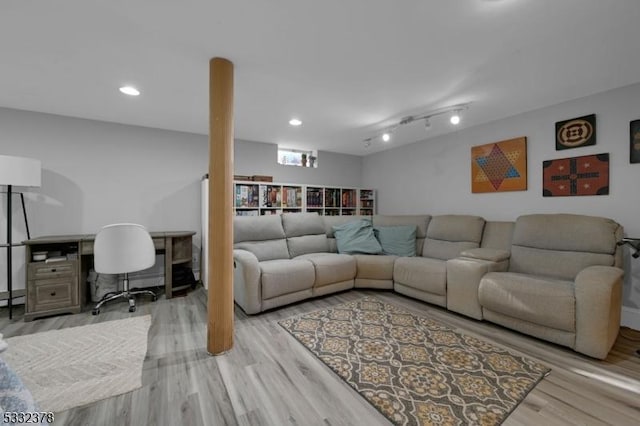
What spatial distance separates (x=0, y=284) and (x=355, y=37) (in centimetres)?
432

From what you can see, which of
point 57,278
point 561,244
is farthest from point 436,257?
point 57,278

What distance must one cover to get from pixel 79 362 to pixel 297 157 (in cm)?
380

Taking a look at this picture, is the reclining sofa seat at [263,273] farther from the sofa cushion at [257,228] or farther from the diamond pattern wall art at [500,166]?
the diamond pattern wall art at [500,166]

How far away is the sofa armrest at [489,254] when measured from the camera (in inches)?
103

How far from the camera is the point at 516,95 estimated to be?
256cm

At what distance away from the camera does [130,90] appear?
2.41 metres

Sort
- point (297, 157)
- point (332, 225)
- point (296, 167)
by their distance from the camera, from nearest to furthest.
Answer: point (332, 225) → point (296, 167) → point (297, 157)

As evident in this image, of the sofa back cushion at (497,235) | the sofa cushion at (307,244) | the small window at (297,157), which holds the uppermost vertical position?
the small window at (297,157)

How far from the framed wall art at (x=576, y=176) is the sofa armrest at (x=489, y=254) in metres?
0.84

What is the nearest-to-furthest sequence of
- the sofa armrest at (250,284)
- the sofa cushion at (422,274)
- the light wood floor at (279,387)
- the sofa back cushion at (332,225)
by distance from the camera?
the light wood floor at (279,387) → the sofa armrest at (250,284) → the sofa cushion at (422,274) → the sofa back cushion at (332,225)

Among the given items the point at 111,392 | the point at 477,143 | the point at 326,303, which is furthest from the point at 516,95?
the point at 111,392

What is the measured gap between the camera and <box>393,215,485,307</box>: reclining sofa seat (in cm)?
279

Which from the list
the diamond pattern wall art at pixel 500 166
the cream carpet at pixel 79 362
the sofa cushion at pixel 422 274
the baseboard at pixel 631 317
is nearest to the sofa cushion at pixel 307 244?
the sofa cushion at pixel 422 274

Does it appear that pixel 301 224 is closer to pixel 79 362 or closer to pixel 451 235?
pixel 451 235
